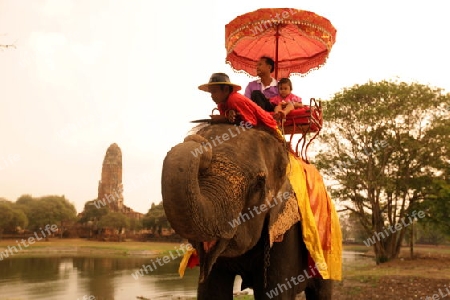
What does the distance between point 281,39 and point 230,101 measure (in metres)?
2.73

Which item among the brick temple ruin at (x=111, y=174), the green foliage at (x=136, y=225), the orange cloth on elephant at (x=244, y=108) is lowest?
the green foliage at (x=136, y=225)

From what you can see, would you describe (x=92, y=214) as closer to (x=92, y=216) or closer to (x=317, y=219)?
(x=92, y=216)

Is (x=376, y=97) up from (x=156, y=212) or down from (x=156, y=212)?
up

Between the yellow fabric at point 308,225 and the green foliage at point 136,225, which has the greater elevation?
the yellow fabric at point 308,225

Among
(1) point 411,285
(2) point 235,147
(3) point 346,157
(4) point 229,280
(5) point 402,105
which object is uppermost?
(5) point 402,105

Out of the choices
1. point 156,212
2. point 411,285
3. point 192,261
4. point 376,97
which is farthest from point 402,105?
point 156,212

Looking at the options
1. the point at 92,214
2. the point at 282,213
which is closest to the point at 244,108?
the point at 282,213

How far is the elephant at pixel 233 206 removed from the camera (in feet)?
6.38

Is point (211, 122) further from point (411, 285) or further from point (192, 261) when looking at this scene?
point (411, 285)

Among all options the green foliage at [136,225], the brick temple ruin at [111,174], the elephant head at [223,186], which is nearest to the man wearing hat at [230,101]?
the elephant head at [223,186]

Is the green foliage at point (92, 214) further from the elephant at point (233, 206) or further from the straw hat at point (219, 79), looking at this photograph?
the straw hat at point (219, 79)

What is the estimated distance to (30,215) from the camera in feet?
142

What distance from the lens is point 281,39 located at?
17.7ft

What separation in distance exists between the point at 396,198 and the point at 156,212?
33408 mm
